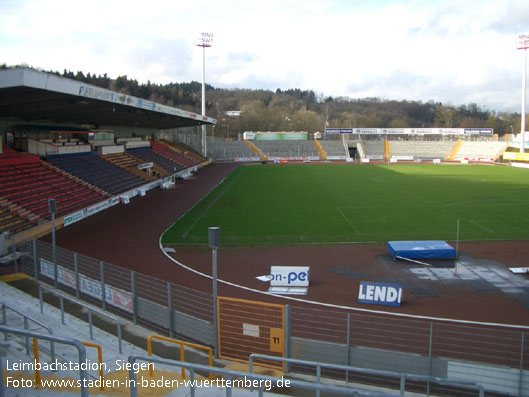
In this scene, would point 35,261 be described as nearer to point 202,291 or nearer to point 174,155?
point 202,291

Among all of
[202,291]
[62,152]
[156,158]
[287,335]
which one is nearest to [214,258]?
[287,335]

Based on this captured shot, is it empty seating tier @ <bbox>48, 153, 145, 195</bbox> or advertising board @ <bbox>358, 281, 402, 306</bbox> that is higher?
empty seating tier @ <bbox>48, 153, 145, 195</bbox>

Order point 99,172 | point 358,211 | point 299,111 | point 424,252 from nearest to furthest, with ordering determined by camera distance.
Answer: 1. point 424,252
2. point 358,211
3. point 99,172
4. point 299,111

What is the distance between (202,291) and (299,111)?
130315mm

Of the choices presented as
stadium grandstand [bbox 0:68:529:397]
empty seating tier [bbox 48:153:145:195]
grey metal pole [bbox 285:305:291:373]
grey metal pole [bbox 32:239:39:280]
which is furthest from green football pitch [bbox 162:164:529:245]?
grey metal pole [bbox 285:305:291:373]

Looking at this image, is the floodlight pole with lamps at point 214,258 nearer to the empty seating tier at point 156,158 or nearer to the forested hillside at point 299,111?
the empty seating tier at point 156,158

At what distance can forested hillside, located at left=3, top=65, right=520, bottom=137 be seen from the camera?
12412 cm

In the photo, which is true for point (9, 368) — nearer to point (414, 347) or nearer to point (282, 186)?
point (414, 347)

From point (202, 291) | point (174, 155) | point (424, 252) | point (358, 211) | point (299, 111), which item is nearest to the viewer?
point (202, 291)

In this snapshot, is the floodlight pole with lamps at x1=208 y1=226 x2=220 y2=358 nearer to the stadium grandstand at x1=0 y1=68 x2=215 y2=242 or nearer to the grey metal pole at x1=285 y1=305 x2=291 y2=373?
the grey metal pole at x1=285 y1=305 x2=291 y2=373

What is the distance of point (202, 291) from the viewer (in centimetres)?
1587

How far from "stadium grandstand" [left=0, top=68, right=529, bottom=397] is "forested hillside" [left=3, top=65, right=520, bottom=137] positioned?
81.4 m

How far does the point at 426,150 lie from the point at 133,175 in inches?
2589

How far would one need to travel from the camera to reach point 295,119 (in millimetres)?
132125
